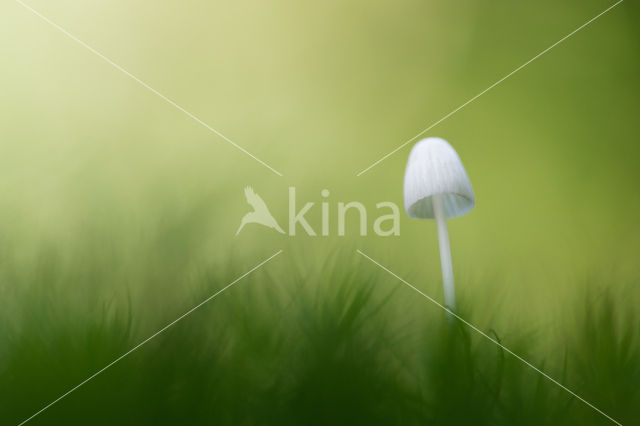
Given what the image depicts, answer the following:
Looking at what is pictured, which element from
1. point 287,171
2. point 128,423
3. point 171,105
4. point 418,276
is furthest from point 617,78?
point 128,423

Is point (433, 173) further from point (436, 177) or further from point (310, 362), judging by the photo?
point (310, 362)

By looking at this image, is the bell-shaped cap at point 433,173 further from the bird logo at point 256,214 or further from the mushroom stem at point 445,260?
the bird logo at point 256,214

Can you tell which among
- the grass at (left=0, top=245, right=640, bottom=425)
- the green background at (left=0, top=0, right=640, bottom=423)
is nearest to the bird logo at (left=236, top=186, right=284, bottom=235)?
the green background at (left=0, top=0, right=640, bottom=423)

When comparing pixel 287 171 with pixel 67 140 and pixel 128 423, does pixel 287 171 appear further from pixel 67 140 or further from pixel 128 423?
pixel 128 423

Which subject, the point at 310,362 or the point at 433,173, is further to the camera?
the point at 433,173

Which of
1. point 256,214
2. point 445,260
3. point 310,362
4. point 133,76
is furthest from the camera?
point 133,76

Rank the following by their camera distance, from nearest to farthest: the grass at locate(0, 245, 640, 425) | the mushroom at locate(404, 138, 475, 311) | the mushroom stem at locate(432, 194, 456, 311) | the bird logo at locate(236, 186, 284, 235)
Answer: the grass at locate(0, 245, 640, 425), the mushroom stem at locate(432, 194, 456, 311), the mushroom at locate(404, 138, 475, 311), the bird logo at locate(236, 186, 284, 235)

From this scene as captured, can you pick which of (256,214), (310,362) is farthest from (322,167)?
(310,362)

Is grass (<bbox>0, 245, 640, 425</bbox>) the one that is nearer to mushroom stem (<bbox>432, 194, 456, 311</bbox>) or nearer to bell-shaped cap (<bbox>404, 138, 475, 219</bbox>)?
mushroom stem (<bbox>432, 194, 456, 311</bbox>)
